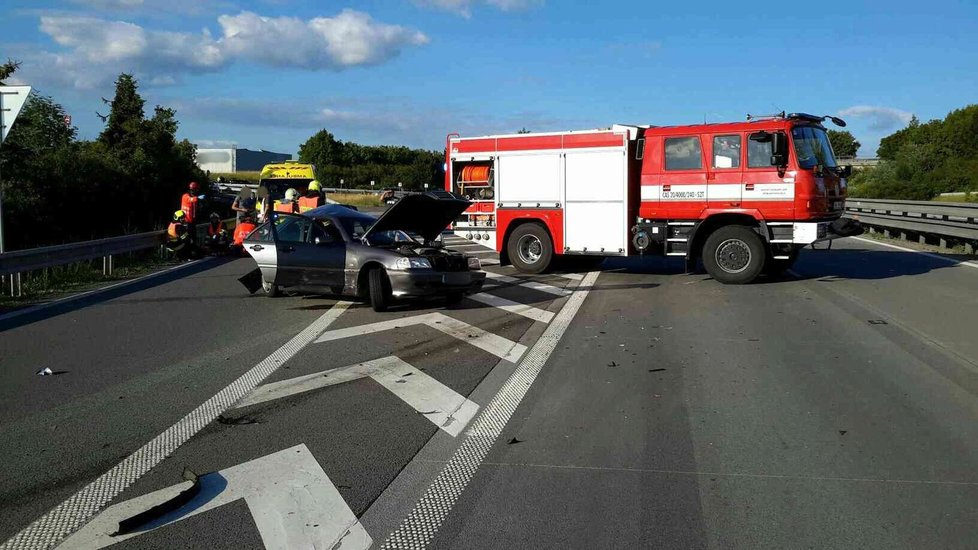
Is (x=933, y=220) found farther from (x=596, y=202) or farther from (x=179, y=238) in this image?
(x=179, y=238)

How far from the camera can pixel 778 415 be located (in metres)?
6.31

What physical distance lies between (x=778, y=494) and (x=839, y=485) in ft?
1.42

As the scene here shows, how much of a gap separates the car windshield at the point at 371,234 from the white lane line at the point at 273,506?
6.44 metres

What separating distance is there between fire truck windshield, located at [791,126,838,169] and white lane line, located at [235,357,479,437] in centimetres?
870

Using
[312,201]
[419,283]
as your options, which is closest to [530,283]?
[419,283]

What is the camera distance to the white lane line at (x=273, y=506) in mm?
4109

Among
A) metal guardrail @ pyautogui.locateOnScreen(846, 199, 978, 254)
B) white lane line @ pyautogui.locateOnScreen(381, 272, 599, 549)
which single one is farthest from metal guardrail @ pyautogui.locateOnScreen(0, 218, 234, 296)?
metal guardrail @ pyautogui.locateOnScreen(846, 199, 978, 254)

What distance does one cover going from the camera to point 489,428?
237 inches

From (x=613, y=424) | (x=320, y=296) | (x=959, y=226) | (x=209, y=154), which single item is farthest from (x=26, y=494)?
(x=209, y=154)

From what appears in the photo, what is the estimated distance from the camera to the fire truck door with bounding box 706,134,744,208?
1405 centimetres

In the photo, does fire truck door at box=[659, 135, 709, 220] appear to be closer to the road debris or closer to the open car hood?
the open car hood

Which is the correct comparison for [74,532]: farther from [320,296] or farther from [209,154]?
[209,154]

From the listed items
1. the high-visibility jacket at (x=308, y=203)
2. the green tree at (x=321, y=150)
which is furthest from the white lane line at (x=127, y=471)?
the green tree at (x=321, y=150)

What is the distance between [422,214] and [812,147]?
6957 millimetres
